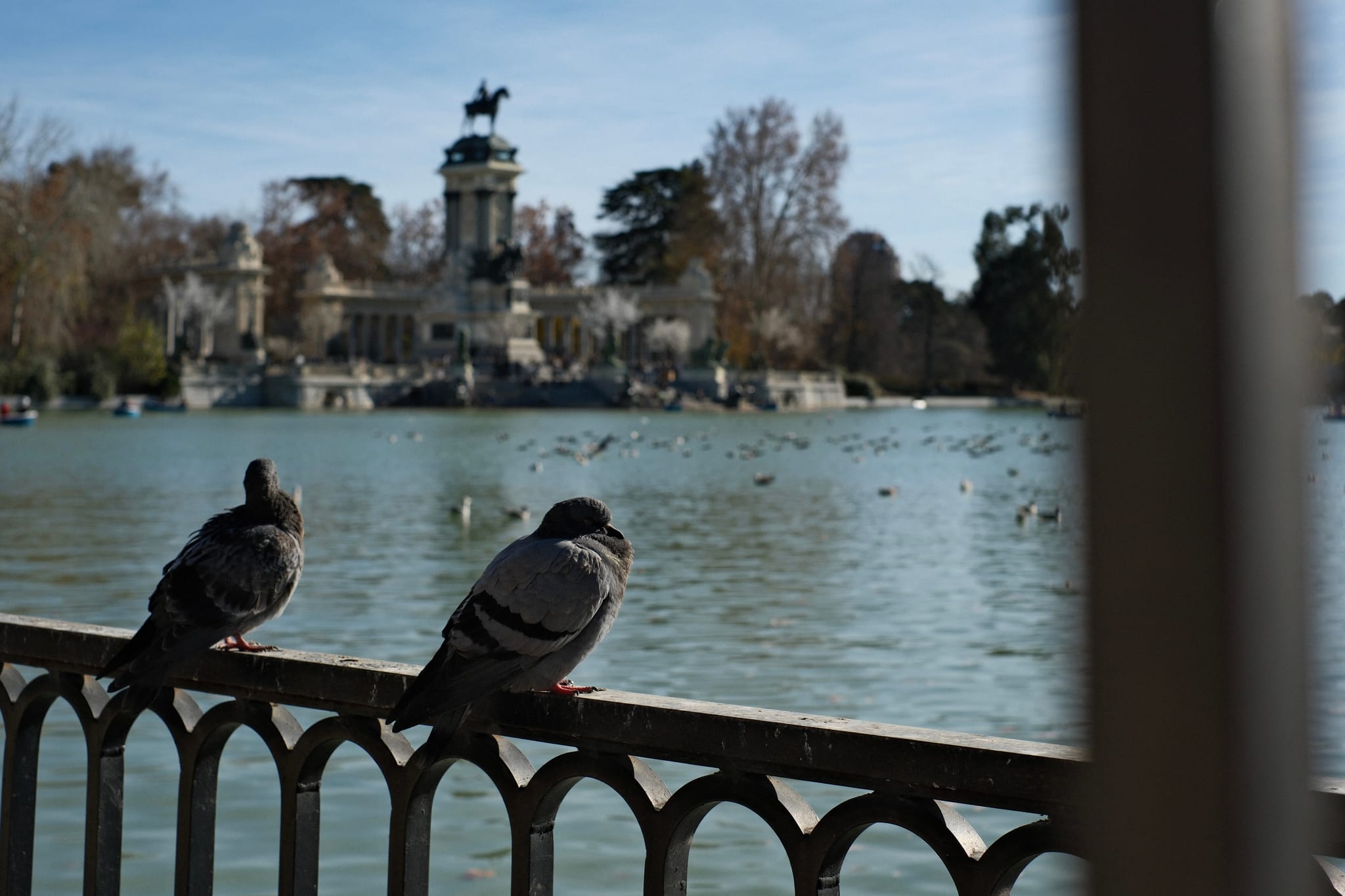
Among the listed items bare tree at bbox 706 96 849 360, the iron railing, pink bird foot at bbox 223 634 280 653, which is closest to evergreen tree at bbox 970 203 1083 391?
the iron railing

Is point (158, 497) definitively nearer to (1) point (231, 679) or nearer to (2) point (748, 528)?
(2) point (748, 528)

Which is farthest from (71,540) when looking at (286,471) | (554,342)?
(554,342)

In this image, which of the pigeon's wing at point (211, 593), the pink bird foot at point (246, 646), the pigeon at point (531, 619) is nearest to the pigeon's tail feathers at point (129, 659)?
the pigeon's wing at point (211, 593)

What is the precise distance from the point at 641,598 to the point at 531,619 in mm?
11207

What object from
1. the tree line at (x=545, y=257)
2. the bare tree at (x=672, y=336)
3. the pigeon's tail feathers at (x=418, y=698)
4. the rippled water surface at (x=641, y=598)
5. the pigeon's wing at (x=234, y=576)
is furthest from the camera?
the bare tree at (x=672, y=336)

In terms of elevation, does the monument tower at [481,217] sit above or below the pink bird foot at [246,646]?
above

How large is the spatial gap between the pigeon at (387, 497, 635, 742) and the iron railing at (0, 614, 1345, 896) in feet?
0.22

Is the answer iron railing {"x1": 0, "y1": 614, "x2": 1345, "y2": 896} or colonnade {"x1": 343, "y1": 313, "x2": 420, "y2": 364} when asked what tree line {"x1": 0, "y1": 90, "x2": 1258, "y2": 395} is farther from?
iron railing {"x1": 0, "y1": 614, "x2": 1345, "y2": 896}

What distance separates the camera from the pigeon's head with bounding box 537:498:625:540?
2.37m

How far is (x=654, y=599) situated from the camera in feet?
43.4

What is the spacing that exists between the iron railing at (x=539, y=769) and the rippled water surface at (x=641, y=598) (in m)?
0.51

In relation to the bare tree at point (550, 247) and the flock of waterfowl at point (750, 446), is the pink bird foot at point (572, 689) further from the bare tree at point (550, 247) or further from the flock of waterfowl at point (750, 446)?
the bare tree at point (550, 247)

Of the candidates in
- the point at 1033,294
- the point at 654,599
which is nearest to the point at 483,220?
the point at 654,599

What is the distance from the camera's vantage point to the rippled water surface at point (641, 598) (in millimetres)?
6152
